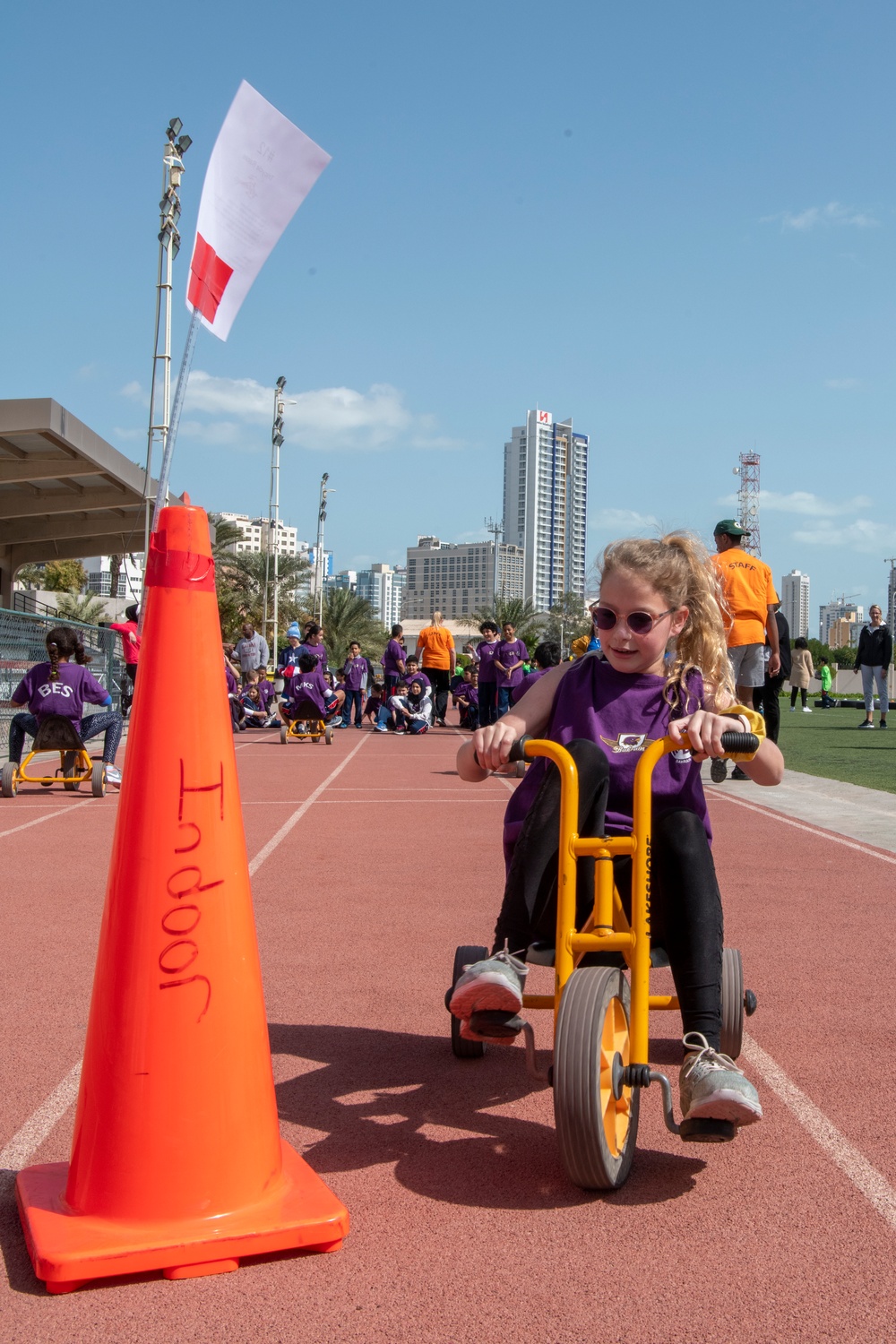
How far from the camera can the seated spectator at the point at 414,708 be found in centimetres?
2258

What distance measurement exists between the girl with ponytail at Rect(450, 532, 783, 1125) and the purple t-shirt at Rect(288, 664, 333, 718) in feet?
51.4

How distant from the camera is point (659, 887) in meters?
3.09

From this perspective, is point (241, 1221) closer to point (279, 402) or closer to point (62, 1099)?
point (62, 1099)

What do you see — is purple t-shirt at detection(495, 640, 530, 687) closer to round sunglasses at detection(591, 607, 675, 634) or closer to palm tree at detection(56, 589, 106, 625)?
round sunglasses at detection(591, 607, 675, 634)

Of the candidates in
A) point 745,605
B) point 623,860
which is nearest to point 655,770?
point 623,860

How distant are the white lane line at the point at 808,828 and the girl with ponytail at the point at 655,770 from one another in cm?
458

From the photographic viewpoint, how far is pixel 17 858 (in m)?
7.73

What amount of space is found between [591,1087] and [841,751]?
1394 cm

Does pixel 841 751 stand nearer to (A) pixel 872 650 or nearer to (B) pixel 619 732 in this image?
(A) pixel 872 650

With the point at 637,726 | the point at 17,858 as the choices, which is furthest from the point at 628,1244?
the point at 17,858

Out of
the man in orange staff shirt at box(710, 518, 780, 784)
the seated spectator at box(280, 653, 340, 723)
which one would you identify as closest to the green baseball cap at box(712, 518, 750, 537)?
the man in orange staff shirt at box(710, 518, 780, 784)

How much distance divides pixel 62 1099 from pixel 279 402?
160 ft

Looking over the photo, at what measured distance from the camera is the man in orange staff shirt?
991cm

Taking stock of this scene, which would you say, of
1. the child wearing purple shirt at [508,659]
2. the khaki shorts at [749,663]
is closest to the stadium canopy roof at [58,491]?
the child wearing purple shirt at [508,659]
